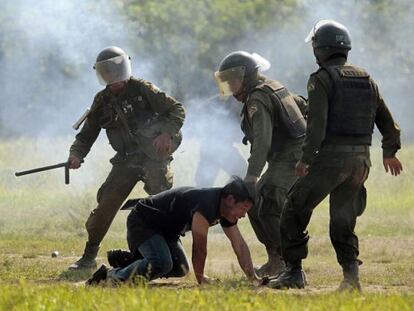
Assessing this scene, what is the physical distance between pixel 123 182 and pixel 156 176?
33cm

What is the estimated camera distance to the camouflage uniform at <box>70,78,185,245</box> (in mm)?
10297

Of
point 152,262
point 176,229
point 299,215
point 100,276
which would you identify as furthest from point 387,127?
point 100,276

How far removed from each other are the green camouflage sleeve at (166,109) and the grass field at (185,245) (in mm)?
1367

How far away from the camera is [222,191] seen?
8.12 metres

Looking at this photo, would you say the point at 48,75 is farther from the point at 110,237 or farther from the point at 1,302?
the point at 1,302

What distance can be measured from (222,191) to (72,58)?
999cm

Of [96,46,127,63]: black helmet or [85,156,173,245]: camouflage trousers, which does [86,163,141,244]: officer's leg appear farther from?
[96,46,127,63]: black helmet

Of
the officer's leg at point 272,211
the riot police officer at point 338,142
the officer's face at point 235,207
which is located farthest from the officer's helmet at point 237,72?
the officer's face at point 235,207

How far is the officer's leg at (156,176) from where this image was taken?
1031 centimetres

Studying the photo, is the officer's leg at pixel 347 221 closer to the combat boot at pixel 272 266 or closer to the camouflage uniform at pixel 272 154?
the camouflage uniform at pixel 272 154

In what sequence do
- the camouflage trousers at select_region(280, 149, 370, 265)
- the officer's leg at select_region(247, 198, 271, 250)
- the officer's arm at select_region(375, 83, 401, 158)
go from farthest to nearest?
the officer's leg at select_region(247, 198, 271, 250)
the officer's arm at select_region(375, 83, 401, 158)
the camouflage trousers at select_region(280, 149, 370, 265)

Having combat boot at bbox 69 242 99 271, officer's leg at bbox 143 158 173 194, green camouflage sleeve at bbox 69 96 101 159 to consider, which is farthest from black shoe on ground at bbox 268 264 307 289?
green camouflage sleeve at bbox 69 96 101 159

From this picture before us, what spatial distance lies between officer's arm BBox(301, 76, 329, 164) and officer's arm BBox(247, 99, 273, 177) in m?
0.94

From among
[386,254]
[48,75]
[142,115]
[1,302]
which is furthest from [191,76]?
[1,302]
